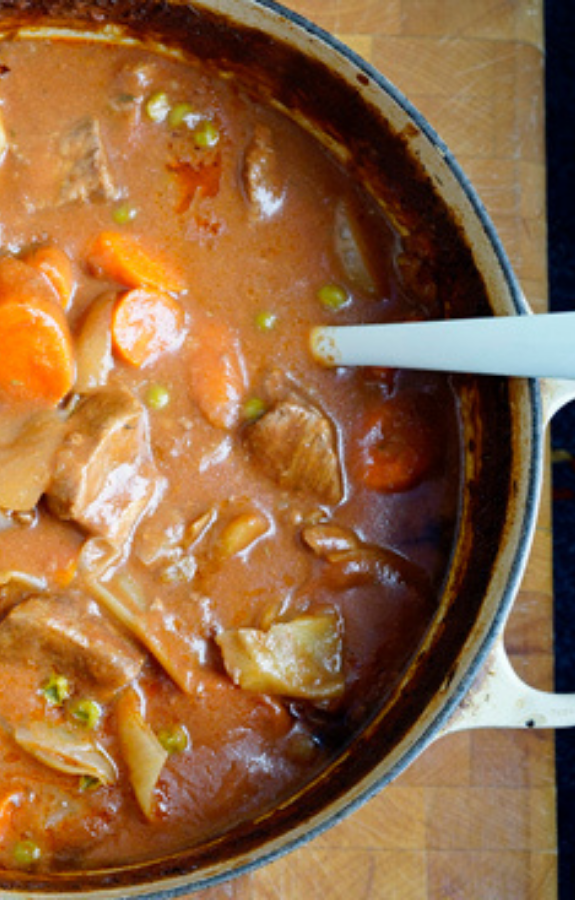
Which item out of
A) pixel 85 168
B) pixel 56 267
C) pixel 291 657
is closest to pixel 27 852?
pixel 291 657

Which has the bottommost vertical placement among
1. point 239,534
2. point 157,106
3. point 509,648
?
point 509,648

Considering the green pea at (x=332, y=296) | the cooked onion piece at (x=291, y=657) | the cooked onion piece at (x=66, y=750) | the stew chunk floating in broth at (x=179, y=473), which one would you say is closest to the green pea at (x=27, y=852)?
the stew chunk floating in broth at (x=179, y=473)

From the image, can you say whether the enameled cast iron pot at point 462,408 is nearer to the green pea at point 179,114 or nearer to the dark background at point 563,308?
the green pea at point 179,114

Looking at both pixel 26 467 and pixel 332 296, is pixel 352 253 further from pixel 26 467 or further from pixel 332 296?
pixel 26 467

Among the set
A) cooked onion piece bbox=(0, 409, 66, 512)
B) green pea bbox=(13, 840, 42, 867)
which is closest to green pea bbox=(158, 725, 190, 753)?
green pea bbox=(13, 840, 42, 867)

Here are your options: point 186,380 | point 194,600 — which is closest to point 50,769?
point 194,600

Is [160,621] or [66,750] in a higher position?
[160,621]

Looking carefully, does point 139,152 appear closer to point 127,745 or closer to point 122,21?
point 122,21

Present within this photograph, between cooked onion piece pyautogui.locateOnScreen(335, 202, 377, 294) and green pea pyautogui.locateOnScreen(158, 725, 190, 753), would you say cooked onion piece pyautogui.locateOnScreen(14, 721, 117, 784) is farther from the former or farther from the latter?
cooked onion piece pyautogui.locateOnScreen(335, 202, 377, 294)
